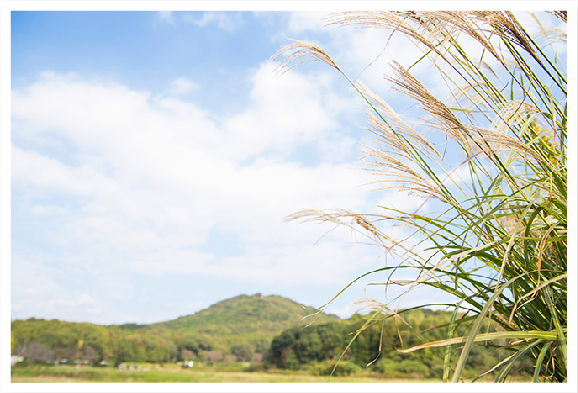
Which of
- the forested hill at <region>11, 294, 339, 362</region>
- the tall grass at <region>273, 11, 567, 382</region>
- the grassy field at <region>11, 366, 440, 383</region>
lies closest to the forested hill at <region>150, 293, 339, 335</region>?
the forested hill at <region>11, 294, 339, 362</region>

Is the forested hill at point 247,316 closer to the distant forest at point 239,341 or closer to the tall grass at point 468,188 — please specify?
the distant forest at point 239,341

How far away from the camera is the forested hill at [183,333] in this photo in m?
3.22

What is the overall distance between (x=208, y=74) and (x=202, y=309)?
2971 millimetres

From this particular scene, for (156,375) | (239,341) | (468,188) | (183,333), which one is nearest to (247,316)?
(239,341)

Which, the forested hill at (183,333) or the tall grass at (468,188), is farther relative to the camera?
the forested hill at (183,333)

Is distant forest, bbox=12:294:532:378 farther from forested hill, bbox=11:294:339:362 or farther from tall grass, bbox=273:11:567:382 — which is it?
tall grass, bbox=273:11:567:382

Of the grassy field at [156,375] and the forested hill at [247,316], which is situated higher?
the forested hill at [247,316]

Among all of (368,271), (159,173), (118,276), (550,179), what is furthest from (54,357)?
(550,179)

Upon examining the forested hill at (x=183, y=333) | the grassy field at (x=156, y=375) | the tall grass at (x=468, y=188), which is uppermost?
the tall grass at (x=468, y=188)

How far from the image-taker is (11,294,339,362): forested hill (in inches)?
127

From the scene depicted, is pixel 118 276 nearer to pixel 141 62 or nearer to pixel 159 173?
pixel 159 173

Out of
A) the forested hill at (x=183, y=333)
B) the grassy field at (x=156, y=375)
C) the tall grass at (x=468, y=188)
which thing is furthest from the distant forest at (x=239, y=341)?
the tall grass at (x=468, y=188)

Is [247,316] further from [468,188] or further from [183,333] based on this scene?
[468,188]

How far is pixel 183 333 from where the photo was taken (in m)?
3.86
